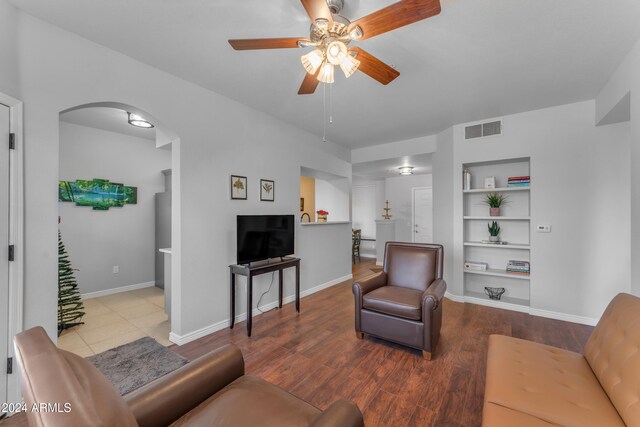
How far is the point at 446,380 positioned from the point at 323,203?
14.4ft

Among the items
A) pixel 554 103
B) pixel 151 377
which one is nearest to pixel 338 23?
pixel 151 377

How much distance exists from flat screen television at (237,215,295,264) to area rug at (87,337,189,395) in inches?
41.4

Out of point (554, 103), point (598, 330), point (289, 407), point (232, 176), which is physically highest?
point (554, 103)

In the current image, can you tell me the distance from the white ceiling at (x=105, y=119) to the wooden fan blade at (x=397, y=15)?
351 cm

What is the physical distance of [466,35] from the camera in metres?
2.01

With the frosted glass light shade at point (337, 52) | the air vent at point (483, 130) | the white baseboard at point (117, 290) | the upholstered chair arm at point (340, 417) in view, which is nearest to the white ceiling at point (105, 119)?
the white baseboard at point (117, 290)

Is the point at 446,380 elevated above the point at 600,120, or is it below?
below

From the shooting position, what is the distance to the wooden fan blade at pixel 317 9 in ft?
4.42

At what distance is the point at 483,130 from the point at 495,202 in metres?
1.04

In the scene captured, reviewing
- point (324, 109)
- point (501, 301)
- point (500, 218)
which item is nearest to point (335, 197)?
point (324, 109)

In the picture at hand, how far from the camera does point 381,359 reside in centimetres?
238

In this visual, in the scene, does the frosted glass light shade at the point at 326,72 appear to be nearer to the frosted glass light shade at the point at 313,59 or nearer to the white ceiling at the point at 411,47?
the frosted glass light shade at the point at 313,59

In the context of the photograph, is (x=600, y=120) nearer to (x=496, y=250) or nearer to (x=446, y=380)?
(x=496, y=250)

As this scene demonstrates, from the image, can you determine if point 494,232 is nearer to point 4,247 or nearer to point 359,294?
point 359,294
